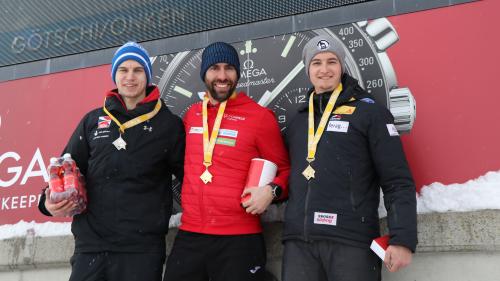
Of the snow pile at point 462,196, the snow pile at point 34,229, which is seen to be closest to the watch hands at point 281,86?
the snow pile at point 462,196

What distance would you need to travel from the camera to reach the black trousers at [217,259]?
86.8 inches

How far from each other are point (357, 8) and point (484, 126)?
0.87 metres

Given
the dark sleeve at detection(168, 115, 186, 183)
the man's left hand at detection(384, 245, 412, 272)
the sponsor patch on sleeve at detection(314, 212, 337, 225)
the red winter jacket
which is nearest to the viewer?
the man's left hand at detection(384, 245, 412, 272)

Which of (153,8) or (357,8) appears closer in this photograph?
(357,8)

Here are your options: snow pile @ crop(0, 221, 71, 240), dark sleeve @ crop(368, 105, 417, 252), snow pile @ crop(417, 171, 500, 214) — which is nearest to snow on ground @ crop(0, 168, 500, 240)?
snow pile @ crop(417, 171, 500, 214)

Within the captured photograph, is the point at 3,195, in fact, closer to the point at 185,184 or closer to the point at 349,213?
the point at 185,184

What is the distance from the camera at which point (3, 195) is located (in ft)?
11.0

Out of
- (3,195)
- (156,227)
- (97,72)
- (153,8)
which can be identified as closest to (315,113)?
(156,227)

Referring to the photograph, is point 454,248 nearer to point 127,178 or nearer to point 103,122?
point 127,178

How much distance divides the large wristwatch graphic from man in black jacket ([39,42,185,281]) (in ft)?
1.57

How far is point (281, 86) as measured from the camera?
2859 millimetres

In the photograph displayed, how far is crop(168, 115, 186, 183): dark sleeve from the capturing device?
2502 mm

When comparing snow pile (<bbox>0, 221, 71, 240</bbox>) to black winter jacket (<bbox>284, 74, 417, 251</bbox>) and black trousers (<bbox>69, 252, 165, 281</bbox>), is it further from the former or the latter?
black winter jacket (<bbox>284, 74, 417, 251</bbox>)

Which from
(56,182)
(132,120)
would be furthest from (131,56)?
(56,182)
